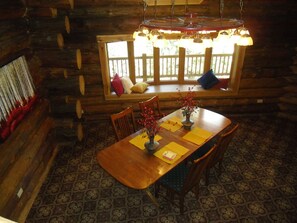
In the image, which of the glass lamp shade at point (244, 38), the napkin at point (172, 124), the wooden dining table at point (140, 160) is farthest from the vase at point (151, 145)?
the glass lamp shade at point (244, 38)

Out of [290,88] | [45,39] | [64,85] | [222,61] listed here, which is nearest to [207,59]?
[222,61]

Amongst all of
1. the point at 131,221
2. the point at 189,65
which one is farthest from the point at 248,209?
the point at 189,65

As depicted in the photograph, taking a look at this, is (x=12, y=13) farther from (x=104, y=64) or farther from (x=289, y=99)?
(x=289, y=99)

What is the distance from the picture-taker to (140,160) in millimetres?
2951

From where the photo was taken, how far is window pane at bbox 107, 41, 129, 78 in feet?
17.1

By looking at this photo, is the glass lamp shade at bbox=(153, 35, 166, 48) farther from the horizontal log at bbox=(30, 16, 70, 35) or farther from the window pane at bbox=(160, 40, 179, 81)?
the window pane at bbox=(160, 40, 179, 81)

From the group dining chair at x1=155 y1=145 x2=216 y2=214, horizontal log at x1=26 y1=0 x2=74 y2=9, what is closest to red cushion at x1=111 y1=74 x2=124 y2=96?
horizontal log at x1=26 y1=0 x2=74 y2=9

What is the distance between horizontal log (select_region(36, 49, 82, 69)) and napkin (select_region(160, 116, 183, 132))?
1863 millimetres

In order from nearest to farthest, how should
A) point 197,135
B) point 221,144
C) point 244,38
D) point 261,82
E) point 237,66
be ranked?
1. point 244,38
2. point 221,144
3. point 197,135
4. point 237,66
5. point 261,82

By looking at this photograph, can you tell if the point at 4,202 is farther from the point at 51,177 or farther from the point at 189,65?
the point at 189,65

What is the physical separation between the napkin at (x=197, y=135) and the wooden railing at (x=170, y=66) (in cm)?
244

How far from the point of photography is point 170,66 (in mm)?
5668

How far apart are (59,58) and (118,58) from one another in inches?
63.7

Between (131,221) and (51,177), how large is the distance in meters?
1.66
